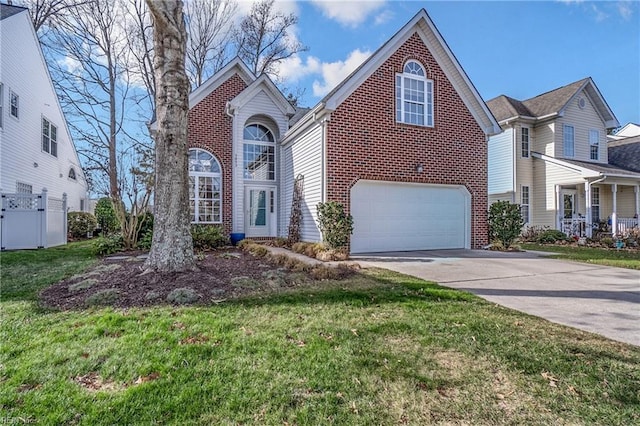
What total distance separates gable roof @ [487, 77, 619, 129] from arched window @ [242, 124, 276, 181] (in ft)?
42.5

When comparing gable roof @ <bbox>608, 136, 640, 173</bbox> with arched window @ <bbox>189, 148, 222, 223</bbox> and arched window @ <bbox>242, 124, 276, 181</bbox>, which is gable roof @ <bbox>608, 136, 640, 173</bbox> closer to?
arched window @ <bbox>242, 124, 276, 181</bbox>

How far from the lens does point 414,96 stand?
11352mm

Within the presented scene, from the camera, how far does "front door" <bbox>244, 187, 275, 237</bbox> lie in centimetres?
1436

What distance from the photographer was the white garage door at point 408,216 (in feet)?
34.8

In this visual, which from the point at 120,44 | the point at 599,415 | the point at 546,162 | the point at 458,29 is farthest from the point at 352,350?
the point at 120,44

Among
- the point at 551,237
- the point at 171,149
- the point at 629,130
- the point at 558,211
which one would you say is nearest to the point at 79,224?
the point at 171,149

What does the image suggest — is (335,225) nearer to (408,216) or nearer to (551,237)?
(408,216)

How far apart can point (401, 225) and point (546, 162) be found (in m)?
12.0

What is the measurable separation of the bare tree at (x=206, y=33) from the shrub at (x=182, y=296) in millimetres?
21185

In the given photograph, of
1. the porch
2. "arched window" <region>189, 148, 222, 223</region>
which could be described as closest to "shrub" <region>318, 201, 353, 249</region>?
"arched window" <region>189, 148, 222, 223</region>

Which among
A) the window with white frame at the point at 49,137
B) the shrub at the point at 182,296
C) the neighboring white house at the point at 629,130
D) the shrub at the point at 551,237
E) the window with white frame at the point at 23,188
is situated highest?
the neighboring white house at the point at 629,130

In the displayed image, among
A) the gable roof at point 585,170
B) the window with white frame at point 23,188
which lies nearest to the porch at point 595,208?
the gable roof at point 585,170

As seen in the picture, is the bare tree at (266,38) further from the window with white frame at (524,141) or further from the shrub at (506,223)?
the shrub at (506,223)

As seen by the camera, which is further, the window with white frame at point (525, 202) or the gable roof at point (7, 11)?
the window with white frame at point (525, 202)
